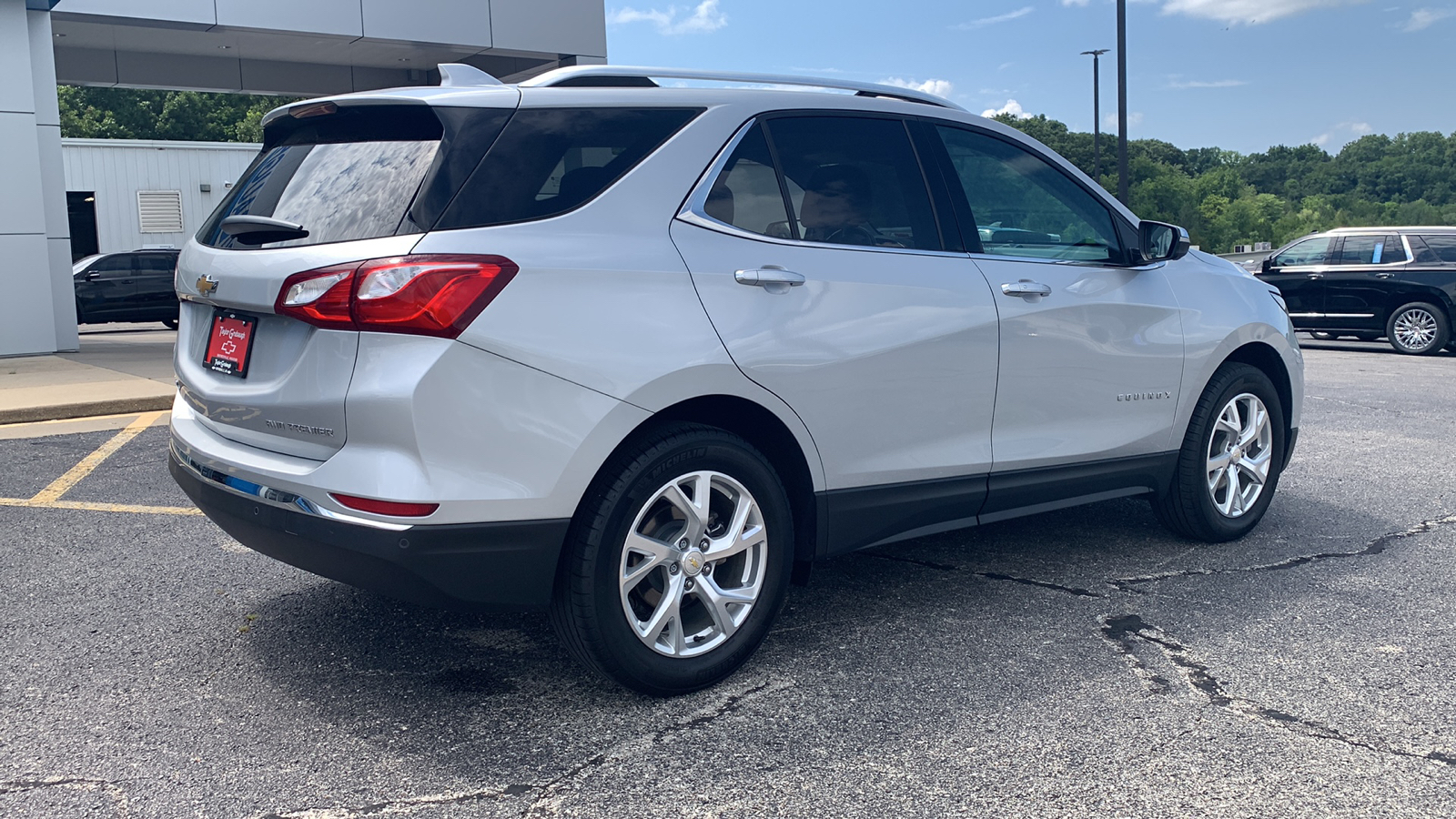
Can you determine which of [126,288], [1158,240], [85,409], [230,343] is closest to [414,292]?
[230,343]

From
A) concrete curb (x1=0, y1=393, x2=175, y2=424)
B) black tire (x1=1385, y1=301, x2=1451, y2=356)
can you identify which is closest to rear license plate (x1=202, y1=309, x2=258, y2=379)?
concrete curb (x1=0, y1=393, x2=175, y2=424)

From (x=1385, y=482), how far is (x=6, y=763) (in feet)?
21.6

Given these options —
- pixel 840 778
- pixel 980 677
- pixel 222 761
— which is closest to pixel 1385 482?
pixel 980 677

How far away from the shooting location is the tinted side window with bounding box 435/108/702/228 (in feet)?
10.3

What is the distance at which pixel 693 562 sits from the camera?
134 inches

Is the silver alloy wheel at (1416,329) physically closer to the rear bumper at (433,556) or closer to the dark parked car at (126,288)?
the rear bumper at (433,556)

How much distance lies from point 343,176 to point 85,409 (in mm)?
7302

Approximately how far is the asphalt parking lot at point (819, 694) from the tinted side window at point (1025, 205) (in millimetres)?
1296

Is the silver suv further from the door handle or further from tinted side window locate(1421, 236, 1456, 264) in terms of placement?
tinted side window locate(1421, 236, 1456, 264)

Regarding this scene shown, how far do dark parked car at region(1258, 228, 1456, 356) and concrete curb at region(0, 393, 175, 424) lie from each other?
46.4 feet

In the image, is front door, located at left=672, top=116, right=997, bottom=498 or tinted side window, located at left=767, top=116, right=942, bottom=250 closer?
front door, located at left=672, top=116, right=997, bottom=498

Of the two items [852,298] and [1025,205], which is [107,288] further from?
[852,298]

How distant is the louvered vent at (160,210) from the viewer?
25.5 m

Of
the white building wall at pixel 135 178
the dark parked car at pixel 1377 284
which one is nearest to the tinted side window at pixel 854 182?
the dark parked car at pixel 1377 284
